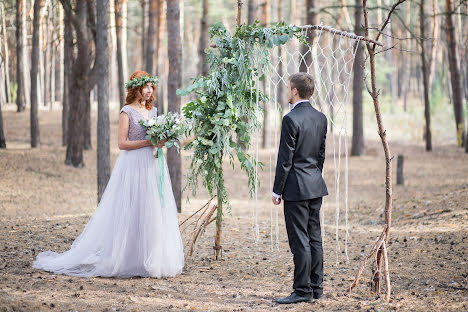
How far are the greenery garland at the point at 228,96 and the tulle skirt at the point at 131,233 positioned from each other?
48cm

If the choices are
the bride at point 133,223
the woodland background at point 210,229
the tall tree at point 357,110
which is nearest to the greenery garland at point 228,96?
the bride at point 133,223

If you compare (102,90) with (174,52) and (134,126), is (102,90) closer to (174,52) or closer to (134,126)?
(174,52)

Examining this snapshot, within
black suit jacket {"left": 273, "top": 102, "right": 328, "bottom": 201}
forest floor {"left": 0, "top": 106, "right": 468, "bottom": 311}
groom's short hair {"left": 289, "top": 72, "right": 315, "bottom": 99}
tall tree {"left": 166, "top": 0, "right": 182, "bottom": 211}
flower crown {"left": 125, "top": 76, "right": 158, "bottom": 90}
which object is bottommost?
forest floor {"left": 0, "top": 106, "right": 468, "bottom": 311}

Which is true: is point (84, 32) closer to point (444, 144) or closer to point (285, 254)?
point (285, 254)

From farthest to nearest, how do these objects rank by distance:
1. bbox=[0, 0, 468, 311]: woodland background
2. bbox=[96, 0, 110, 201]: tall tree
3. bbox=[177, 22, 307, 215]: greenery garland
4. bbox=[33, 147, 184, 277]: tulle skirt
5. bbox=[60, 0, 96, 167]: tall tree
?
bbox=[60, 0, 96, 167]: tall tree < bbox=[96, 0, 110, 201]: tall tree < bbox=[177, 22, 307, 215]: greenery garland < bbox=[33, 147, 184, 277]: tulle skirt < bbox=[0, 0, 468, 311]: woodland background

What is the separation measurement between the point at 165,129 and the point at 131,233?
1159 mm

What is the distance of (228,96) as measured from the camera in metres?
5.83

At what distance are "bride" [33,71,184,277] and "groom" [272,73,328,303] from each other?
4.95 ft

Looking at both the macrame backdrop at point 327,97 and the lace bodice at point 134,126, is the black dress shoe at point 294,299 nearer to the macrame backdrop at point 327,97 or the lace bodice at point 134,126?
the macrame backdrop at point 327,97

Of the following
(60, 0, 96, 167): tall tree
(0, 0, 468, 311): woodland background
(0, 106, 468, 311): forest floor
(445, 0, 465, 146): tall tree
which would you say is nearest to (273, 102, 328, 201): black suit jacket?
(0, 0, 468, 311): woodland background

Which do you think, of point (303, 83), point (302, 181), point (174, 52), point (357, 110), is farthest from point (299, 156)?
point (357, 110)

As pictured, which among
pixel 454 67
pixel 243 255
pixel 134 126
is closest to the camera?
pixel 134 126

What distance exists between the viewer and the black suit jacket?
456cm

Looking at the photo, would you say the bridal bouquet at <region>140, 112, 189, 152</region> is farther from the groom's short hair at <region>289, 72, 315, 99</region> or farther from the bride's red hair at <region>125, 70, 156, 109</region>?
the groom's short hair at <region>289, 72, 315, 99</region>
